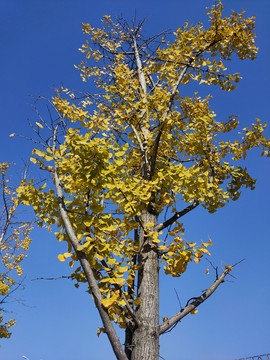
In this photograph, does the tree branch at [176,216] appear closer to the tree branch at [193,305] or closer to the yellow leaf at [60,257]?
the tree branch at [193,305]

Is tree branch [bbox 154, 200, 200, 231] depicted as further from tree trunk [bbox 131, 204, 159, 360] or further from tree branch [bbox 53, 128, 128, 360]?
tree branch [bbox 53, 128, 128, 360]

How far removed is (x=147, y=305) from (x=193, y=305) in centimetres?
60

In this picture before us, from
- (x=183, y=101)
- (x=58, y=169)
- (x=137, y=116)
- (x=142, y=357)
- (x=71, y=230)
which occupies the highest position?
(x=183, y=101)

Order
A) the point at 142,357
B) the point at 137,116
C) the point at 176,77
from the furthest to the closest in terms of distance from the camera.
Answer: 1. the point at 176,77
2. the point at 137,116
3. the point at 142,357

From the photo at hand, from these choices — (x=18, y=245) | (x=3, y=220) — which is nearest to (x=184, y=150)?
(x=3, y=220)

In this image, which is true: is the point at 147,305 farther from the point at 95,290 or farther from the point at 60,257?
the point at 60,257

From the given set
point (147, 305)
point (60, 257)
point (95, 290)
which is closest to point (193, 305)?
point (147, 305)

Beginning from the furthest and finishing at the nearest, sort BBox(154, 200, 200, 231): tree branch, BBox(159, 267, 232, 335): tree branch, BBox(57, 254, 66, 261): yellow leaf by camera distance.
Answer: BBox(154, 200, 200, 231): tree branch → BBox(159, 267, 232, 335): tree branch → BBox(57, 254, 66, 261): yellow leaf

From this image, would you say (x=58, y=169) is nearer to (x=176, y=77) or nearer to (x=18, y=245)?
(x=176, y=77)

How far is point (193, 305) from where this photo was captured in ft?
10.9

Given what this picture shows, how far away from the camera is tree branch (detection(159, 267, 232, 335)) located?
3168mm

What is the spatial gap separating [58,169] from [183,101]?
2947 mm

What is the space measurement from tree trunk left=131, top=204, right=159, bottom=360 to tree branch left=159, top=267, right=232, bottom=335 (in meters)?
0.15

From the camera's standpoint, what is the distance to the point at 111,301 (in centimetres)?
253
